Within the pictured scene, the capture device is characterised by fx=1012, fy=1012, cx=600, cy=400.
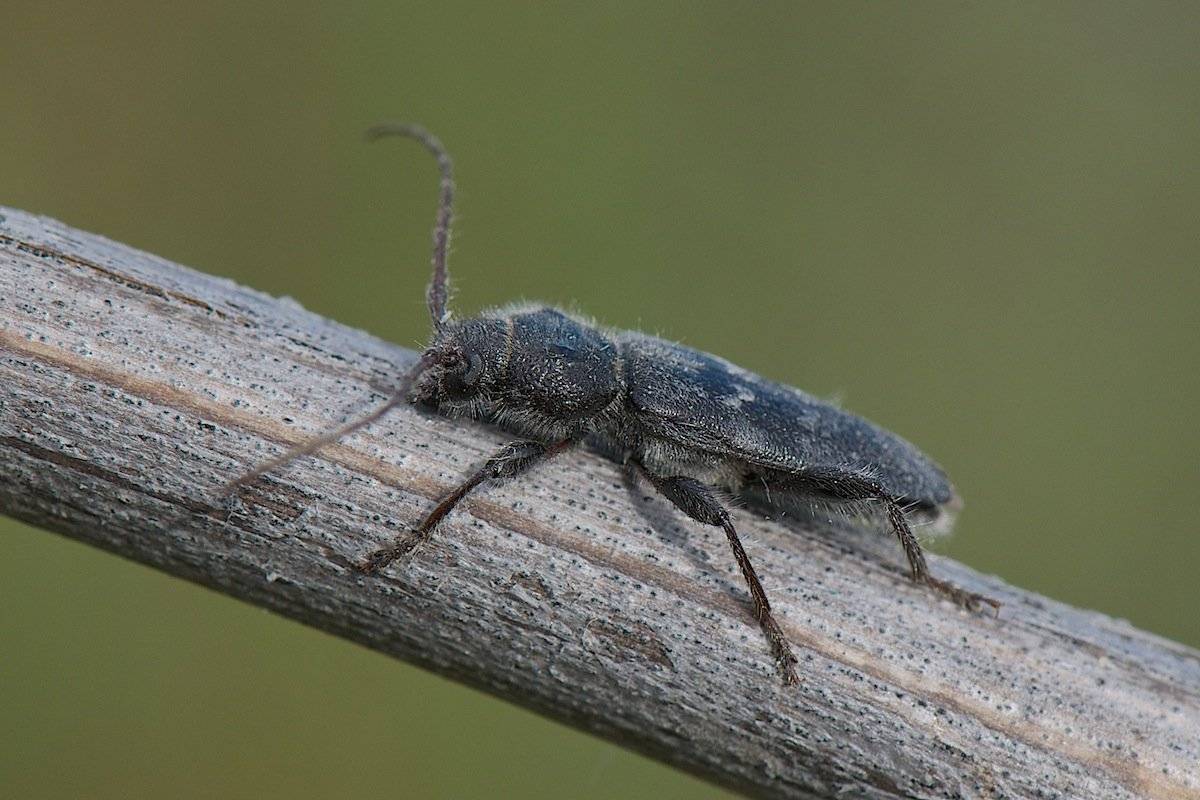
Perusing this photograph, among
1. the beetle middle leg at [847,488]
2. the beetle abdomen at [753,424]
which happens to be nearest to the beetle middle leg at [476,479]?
the beetle abdomen at [753,424]

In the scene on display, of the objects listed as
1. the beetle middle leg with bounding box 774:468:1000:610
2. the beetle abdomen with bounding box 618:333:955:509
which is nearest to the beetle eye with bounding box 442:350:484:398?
the beetle abdomen with bounding box 618:333:955:509

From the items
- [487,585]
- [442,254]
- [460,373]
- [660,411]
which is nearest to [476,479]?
[487,585]

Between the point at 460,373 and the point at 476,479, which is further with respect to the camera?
the point at 460,373

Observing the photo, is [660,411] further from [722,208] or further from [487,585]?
[722,208]

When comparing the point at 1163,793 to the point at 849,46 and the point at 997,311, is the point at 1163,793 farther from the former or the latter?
the point at 849,46

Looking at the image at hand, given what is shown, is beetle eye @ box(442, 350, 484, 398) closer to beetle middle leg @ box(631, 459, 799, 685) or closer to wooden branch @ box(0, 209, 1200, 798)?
wooden branch @ box(0, 209, 1200, 798)

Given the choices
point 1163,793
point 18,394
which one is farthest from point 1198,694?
point 18,394

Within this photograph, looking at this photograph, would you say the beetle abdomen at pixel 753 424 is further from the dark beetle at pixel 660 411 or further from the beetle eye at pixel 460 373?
the beetle eye at pixel 460 373
